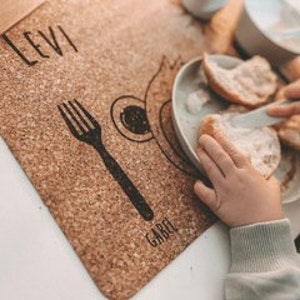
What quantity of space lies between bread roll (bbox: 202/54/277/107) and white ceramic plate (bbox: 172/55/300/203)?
2 centimetres

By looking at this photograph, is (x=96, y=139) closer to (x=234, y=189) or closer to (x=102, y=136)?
(x=102, y=136)

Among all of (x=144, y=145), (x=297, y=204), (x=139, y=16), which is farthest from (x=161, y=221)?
(x=139, y=16)

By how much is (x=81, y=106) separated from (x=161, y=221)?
189 mm

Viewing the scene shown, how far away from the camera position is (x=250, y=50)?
834 millimetres

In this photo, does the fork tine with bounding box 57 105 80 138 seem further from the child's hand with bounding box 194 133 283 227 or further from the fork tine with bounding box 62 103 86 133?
the child's hand with bounding box 194 133 283 227

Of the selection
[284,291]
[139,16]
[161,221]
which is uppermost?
[139,16]

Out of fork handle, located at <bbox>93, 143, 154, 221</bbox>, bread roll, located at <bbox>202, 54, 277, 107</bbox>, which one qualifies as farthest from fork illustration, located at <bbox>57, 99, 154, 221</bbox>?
bread roll, located at <bbox>202, 54, 277, 107</bbox>

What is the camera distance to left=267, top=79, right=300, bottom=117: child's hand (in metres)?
0.68

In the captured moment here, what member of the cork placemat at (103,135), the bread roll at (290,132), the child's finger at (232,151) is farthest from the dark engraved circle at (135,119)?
the bread roll at (290,132)

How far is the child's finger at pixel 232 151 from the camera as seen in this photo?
62 cm

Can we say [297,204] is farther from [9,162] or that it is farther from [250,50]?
[9,162]

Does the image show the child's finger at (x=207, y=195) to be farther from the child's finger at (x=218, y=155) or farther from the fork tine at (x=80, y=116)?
the fork tine at (x=80, y=116)

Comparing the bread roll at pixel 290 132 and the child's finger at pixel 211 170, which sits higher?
the child's finger at pixel 211 170

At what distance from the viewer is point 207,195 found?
607 millimetres
